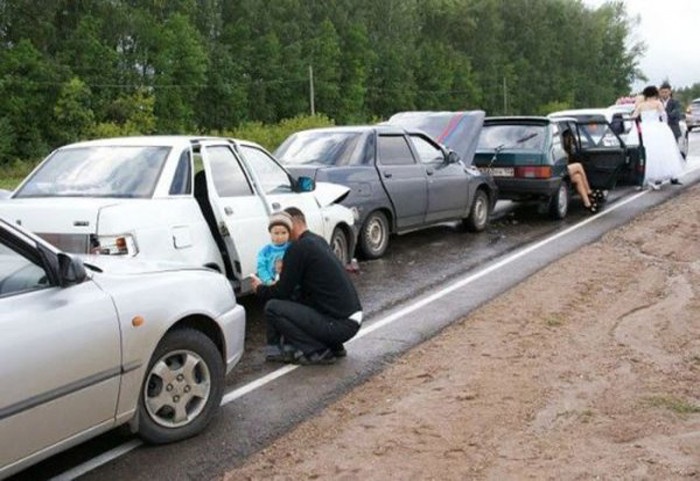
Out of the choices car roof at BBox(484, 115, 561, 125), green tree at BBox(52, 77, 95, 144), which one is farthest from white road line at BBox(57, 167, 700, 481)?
green tree at BBox(52, 77, 95, 144)

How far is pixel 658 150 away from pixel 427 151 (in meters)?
6.48

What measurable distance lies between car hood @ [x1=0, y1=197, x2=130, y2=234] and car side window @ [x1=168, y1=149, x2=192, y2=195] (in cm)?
42

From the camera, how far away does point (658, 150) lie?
16.0 metres

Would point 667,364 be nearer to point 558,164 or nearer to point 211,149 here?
point 211,149

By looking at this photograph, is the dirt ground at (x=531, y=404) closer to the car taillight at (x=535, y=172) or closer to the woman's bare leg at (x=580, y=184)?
the car taillight at (x=535, y=172)

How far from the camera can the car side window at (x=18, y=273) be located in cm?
385

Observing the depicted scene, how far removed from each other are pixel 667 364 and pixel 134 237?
3985mm


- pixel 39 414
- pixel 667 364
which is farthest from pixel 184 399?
pixel 667 364

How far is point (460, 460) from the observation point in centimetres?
441

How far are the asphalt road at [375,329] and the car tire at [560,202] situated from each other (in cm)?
18

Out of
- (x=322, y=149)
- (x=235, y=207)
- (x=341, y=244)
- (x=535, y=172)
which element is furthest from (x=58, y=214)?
(x=535, y=172)

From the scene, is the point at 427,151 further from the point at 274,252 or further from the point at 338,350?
the point at 338,350

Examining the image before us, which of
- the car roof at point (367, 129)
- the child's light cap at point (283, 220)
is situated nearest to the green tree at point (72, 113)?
the car roof at point (367, 129)

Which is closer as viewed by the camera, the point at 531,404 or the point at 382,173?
Answer: the point at 531,404
